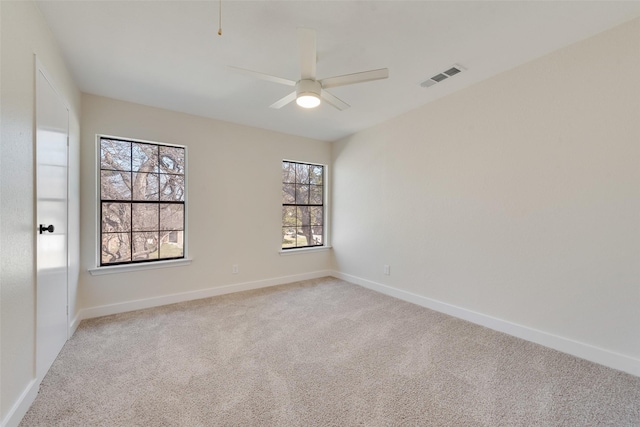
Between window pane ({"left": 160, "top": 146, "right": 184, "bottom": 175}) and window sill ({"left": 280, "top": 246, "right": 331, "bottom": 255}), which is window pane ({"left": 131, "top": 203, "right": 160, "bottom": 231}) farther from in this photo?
window sill ({"left": 280, "top": 246, "right": 331, "bottom": 255})

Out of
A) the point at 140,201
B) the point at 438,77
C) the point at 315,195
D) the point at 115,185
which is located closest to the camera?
the point at 438,77

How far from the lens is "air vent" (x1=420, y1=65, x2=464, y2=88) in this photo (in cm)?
251

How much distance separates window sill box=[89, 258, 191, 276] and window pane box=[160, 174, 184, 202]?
31.6 inches

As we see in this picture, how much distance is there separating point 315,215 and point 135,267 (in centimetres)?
277

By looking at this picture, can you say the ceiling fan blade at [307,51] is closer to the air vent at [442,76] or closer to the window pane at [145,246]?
the air vent at [442,76]

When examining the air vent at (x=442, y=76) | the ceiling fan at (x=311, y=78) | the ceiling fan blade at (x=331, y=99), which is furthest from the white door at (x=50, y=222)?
the air vent at (x=442, y=76)

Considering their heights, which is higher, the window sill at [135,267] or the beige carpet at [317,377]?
the window sill at [135,267]

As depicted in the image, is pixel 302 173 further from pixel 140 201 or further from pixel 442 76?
pixel 442 76

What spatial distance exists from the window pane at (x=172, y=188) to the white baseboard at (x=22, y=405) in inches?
85.5

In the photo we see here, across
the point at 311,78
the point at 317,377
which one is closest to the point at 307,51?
the point at 311,78

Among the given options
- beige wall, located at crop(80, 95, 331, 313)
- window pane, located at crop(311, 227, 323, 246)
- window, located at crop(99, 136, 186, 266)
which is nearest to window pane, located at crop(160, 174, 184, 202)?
window, located at crop(99, 136, 186, 266)

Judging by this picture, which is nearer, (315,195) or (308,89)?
(308,89)

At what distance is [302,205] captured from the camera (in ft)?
15.4

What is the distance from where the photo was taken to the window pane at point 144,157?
3283mm
